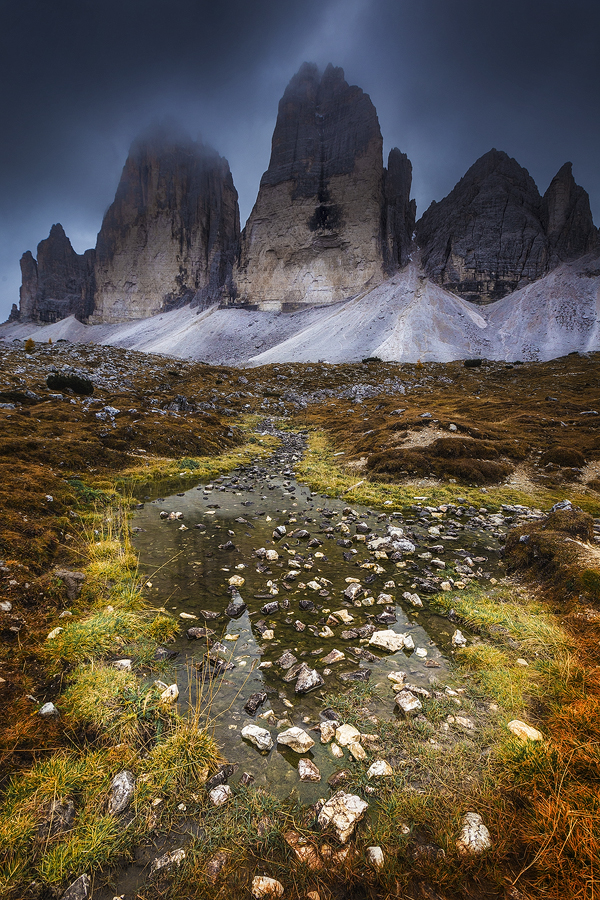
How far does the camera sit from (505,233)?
4188 inches

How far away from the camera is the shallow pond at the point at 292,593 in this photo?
3.94 metres

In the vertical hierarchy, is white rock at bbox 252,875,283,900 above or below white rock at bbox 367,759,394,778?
above

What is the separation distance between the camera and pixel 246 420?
96.0 ft

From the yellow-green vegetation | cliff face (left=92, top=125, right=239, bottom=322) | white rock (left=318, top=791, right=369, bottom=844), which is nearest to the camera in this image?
white rock (left=318, top=791, right=369, bottom=844)

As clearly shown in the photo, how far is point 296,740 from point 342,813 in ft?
2.55

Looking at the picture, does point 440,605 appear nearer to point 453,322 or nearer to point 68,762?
point 68,762

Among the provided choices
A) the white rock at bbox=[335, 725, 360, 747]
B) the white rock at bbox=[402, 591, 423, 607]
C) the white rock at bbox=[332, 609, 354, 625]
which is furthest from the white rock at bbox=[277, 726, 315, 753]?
the white rock at bbox=[402, 591, 423, 607]

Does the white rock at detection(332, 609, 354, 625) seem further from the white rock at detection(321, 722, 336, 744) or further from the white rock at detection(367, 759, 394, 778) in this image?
the white rock at detection(367, 759, 394, 778)

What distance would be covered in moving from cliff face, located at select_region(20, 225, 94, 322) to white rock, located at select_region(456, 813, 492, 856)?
227034 millimetres

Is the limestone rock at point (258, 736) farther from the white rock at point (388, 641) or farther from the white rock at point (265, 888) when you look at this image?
the white rock at point (388, 641)

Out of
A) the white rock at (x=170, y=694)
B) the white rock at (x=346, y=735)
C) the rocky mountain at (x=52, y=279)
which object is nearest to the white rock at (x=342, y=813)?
the white rock at (x=346, y=735)

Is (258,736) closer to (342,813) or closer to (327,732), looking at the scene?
(327,732)

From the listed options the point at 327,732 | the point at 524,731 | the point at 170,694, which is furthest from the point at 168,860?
the point at 524,731

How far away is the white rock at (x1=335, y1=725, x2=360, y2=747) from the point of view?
11.6 feet
